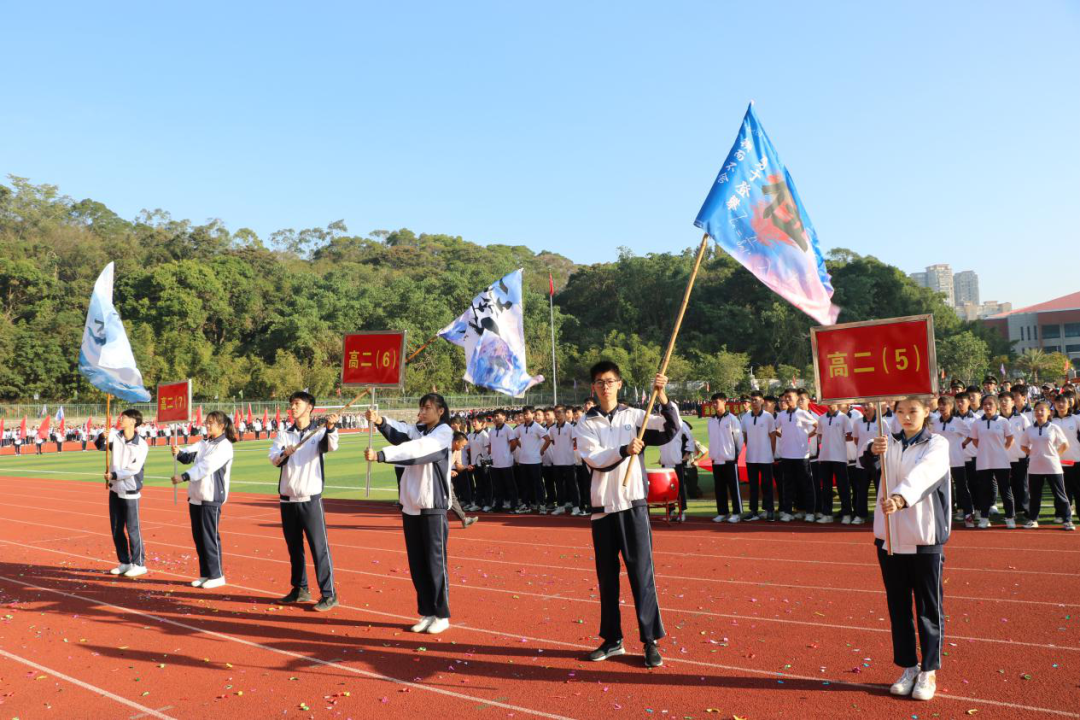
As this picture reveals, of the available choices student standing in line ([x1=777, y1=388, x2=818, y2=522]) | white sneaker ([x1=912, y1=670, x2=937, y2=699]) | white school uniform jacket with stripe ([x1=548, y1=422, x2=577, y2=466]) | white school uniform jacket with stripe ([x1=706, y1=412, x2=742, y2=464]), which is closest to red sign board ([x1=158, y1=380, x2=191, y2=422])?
white school uniform jacket with stripe ([x1=548, y1=422, x2=577, y2=466])

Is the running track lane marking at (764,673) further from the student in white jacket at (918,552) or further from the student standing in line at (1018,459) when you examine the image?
the student standing in line at (1018,459)

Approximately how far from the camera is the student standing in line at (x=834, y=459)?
11227 mm

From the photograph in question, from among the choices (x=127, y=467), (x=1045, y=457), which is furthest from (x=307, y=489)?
(x=1045, y=457)

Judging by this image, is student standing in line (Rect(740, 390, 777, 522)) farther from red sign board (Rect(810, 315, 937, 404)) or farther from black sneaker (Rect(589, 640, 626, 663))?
black sneaker (Rect(589, 640, 626, 663))

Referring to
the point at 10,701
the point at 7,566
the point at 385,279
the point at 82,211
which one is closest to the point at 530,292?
the point at 385,279

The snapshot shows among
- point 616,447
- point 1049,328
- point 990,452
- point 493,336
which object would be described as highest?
point 1049,328

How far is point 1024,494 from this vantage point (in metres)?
10.7

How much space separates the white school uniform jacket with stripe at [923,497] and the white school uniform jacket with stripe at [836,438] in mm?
6620

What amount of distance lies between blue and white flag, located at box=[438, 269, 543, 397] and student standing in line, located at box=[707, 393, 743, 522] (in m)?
5.29

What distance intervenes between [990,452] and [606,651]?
7.60m

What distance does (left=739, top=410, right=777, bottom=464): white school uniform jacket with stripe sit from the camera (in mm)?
12000

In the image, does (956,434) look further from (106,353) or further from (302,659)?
(106,353)

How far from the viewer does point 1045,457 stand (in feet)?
33.6

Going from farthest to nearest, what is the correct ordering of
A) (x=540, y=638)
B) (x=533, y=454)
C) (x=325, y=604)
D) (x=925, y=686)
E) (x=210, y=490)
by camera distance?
(x=533, y=454), (x=210, y=490), (x=325, y=604), (x=540, y=638), (x=925, y=686)
